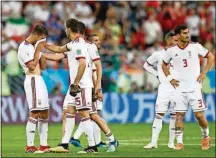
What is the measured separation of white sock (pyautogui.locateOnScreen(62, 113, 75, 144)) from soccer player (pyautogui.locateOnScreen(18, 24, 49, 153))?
477 millimetres

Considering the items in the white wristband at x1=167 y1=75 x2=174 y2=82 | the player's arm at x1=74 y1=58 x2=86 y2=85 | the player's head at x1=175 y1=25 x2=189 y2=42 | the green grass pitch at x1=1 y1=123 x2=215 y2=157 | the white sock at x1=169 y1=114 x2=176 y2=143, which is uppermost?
the player's head at x1=175 y1=25 x2=189 y2=42

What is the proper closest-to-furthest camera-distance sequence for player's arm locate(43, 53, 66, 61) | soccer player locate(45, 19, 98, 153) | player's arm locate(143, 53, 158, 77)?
soccer player locate(45, 19, 98, 153)
player's arm locate(43, 53, 66, 61)
player's arm locate(143, 53, 158, 77)

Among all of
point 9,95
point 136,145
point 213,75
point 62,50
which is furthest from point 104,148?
point 213,75

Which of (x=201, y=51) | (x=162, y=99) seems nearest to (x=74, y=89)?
(x=162, y=99)

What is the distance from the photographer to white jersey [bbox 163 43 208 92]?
18.1 meters

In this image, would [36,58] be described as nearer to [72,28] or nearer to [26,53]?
[26,53]

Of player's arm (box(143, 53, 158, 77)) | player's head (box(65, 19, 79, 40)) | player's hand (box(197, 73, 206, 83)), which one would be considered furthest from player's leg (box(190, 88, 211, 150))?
player's head (box(65, 19, 79, 40))

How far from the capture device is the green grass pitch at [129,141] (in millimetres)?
16250

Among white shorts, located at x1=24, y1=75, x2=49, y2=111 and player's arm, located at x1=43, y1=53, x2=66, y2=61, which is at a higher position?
player's arm, located at x1=43, y1=53, x2=66, y2=61

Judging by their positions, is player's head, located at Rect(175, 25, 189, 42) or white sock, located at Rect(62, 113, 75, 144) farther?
player's head, located at Rect(175, 25, 189, 42)

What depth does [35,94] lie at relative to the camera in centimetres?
1691

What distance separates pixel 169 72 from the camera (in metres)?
18.4

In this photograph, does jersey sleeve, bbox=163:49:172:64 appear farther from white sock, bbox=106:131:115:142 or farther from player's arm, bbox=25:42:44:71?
player's arm, bbox=25:42:44:71

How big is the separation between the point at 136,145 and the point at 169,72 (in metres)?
1.99
